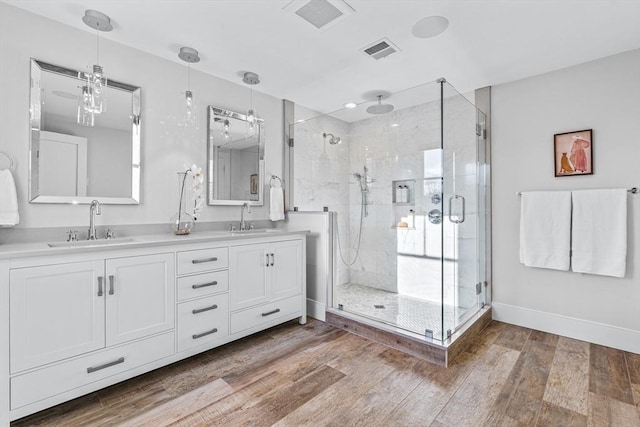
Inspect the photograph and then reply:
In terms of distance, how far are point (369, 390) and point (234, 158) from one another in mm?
2299

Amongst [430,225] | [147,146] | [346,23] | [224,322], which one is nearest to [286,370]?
[224,322]

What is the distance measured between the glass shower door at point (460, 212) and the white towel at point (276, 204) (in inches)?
65.3

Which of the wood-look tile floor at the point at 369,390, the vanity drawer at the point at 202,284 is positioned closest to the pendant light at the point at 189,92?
the vanity drawer at the point at 202,284

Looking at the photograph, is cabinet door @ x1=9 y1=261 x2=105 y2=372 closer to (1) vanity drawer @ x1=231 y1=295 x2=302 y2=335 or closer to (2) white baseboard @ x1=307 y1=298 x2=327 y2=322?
(1) vanity drawer @ x1=231 y1=295 x2=302 y2=335

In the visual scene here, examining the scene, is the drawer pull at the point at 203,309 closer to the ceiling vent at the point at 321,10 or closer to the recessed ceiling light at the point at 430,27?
the ceiling vent at the point at 321,10

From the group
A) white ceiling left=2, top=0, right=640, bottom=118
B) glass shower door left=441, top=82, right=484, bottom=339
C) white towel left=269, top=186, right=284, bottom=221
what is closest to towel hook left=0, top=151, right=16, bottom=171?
white ceiling left=2, top=0, right=640, bottom=118

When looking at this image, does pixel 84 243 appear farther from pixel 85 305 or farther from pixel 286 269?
pixel 286 269

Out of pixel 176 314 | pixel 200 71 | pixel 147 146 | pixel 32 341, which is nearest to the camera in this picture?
pixel 32 341

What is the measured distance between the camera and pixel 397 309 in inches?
115

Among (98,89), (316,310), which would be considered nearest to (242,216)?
(316,310)

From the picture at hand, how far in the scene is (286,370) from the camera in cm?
207

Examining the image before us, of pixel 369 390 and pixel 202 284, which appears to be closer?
pixel 369 390

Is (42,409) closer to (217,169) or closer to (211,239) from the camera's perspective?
(211,239)

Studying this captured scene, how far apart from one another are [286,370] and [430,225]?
5.97ft
